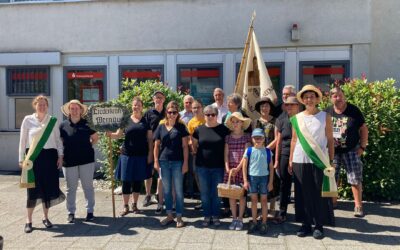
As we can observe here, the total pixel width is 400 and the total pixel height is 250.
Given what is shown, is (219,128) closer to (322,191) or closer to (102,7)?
(322,191)

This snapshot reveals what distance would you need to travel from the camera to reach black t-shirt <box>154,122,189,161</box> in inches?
235

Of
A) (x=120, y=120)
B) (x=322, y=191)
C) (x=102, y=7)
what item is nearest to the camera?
(x=322, y=191)

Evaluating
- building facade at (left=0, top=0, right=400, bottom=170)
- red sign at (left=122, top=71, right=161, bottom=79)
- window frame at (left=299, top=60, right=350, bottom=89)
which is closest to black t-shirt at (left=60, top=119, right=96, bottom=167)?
building facade at (left=0, top=0, right=400, bottom=170)

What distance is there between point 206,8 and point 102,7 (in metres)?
2.69

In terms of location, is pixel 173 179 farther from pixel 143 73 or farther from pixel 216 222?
pixel 143 73

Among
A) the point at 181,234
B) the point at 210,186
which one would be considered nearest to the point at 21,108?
the point at 210,186

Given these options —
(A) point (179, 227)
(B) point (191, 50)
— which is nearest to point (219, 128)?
(A) point (179, 227)

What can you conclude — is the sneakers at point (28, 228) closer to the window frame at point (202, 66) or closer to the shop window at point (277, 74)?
the window frame at point (202, 66)

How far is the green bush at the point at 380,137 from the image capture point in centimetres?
731

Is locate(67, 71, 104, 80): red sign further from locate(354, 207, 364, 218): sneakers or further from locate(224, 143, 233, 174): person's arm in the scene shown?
locate(354, 207, 364, 218): sneakers

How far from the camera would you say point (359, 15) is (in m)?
9.98

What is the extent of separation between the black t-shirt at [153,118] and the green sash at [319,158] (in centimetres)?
241

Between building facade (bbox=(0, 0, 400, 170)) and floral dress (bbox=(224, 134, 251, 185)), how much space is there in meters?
4.67

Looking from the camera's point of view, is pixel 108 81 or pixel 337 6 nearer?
pixel 337 6
